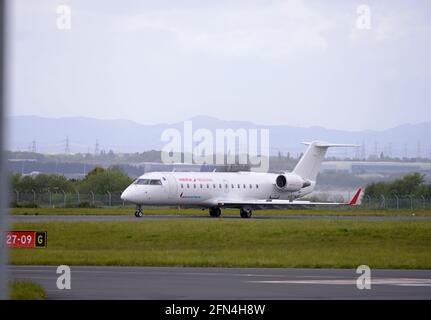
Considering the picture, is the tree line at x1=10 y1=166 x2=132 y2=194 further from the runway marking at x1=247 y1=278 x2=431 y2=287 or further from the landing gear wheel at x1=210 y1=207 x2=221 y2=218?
the runway marking at x1=247 y1=278 x2=431 y2=287

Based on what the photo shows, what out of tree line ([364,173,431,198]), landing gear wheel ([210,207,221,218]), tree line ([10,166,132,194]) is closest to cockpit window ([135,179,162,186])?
landing gear wheel ([210,207,221,218])

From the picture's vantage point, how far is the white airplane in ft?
211

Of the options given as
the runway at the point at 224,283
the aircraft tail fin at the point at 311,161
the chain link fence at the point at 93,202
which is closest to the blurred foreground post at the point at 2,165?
the runway at the point at 224,283

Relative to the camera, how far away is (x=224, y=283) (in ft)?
72.5

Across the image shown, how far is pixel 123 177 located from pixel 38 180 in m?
9.92

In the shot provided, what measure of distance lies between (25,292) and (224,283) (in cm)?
533

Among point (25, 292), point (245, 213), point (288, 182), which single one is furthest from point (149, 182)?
point (25, 292)

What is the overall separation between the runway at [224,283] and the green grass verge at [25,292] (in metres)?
0.24

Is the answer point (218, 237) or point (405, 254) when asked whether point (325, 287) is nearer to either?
point (405, 254)

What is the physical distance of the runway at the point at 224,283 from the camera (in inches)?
754

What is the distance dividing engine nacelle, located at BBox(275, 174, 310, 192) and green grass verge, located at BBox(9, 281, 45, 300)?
5414cm

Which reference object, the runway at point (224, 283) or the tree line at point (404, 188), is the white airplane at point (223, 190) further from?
the runway at point (224, 283)
